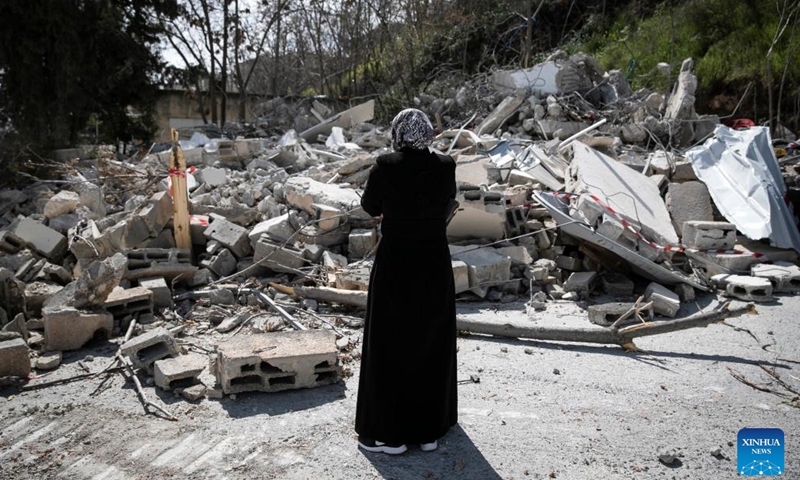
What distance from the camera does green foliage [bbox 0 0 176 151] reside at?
43.4ft

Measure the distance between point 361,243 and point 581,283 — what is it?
2365mm

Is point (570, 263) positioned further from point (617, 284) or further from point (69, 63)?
point (69, 63)

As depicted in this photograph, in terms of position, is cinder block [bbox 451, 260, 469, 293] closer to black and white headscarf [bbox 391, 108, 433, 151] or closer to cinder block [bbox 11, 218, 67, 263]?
black and white headscarf [bbox 391, 108, 433, 151]

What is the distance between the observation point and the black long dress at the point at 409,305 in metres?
3.28

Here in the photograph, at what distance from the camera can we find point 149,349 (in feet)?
15.1

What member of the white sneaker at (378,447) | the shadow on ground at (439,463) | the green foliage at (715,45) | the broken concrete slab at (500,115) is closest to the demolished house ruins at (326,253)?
the white sneaker at (378,447)

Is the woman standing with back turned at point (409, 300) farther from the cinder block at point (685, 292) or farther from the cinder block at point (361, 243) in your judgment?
the cinder block at point (685, 292)

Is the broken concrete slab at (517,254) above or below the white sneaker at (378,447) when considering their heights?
above

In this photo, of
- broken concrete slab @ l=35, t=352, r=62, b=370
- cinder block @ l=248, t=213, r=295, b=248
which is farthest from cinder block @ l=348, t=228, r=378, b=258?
broken concrete slab @ l=35, t=352, r=62, b=370

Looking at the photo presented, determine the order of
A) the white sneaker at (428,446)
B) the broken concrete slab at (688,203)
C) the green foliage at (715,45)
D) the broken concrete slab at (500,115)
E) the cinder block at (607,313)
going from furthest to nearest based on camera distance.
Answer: the green foliage at (715,45)
the broken concrete slab at (500,115)
the broken concrete slab at (688,203)
the cinder block at (607,313)
the white sneaker at (428,446)

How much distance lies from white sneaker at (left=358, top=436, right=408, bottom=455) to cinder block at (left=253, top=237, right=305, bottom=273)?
3292 mm

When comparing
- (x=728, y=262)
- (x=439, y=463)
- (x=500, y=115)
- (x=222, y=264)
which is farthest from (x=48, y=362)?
(x=500, y=115)

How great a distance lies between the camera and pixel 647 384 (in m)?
4.27

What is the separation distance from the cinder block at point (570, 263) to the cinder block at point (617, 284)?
30 cm
